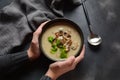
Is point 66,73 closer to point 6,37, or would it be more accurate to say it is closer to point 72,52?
point 72,52

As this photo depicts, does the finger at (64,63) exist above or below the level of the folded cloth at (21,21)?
below

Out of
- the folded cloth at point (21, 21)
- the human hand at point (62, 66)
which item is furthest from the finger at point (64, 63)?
the folded cloth at point (21, 21)

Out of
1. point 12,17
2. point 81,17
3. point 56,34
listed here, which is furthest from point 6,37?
point 81,17

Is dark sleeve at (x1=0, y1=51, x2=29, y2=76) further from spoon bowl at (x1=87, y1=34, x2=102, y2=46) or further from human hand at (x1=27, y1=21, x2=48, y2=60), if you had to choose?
spoon bowl at (x1=87, y1=34, x2=102, y2=46)

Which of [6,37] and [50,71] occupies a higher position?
[6,37]

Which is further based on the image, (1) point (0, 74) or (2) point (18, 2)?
(2) point (18, 2)

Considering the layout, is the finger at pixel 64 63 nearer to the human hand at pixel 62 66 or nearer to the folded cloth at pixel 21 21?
the human hand at pixel 62 66
